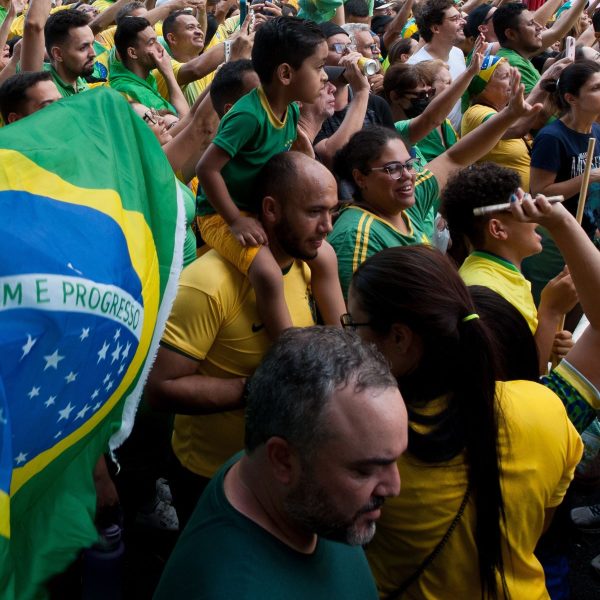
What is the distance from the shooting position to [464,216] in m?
3.48

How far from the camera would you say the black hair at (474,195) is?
3445mm

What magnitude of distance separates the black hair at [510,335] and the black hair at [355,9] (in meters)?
6.75

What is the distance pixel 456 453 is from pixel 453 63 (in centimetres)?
595

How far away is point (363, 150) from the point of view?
3.53 m

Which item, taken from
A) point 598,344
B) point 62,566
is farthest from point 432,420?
point 62,566

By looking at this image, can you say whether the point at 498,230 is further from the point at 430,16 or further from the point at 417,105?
the point at 430,16

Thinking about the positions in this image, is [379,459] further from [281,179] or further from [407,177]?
[407,177]

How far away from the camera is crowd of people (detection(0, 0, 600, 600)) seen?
159 cm

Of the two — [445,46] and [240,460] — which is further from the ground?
[240,460]

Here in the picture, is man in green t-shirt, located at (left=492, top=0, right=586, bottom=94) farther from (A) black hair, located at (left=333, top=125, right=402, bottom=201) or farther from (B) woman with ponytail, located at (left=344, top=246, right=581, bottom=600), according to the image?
(B) woman with ponytail, located at (left=344, top=246, right=581, bottom=600)

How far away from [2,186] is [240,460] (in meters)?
0.76

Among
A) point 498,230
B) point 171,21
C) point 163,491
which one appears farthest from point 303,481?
point 171,21

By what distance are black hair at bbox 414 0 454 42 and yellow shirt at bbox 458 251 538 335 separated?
164 inches

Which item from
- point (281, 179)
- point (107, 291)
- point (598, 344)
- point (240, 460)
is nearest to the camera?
point (240, 460)
